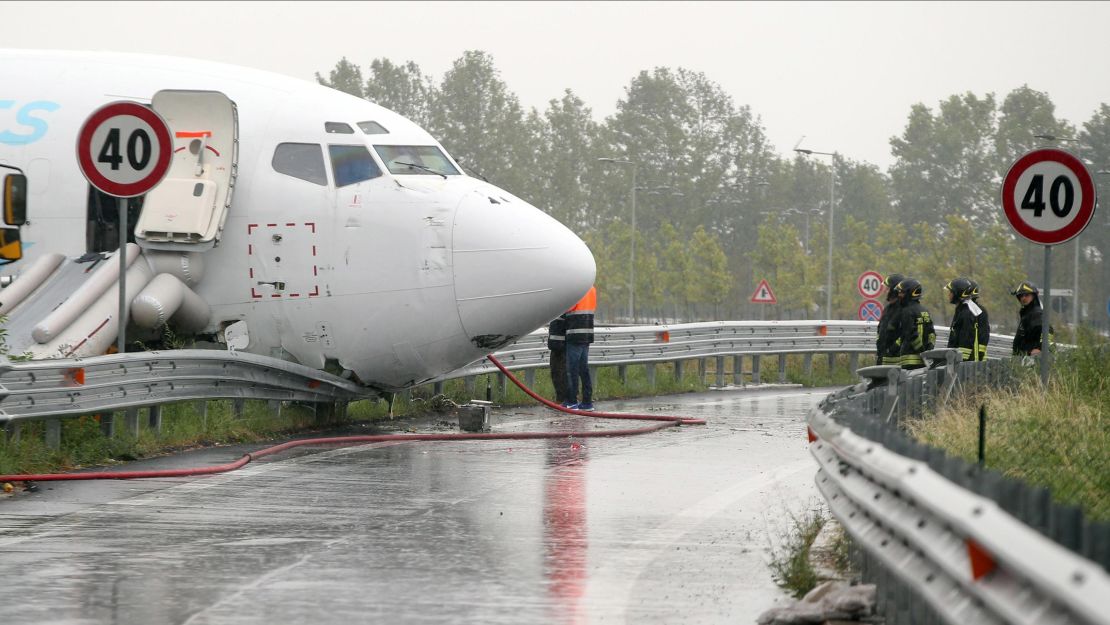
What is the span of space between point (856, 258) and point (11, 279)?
73.4m

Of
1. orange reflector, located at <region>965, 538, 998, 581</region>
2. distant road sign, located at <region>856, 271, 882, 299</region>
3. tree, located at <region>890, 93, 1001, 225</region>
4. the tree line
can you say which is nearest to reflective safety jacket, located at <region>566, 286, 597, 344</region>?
orange reflector, located at <region>965, 538, 998, 581</region>

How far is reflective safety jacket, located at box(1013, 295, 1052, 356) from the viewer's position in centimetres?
2044

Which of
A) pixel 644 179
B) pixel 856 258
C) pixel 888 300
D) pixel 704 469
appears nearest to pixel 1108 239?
pixel 856 258

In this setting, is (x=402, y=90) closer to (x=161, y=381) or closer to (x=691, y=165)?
(x=691, y=165)

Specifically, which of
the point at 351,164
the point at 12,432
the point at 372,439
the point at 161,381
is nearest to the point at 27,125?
the point at 351,164

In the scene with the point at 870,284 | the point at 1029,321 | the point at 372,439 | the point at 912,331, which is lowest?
the point at 372,439

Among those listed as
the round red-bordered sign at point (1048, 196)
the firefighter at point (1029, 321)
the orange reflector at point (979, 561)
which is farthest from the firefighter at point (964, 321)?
the orange reflector at point (979, 561)

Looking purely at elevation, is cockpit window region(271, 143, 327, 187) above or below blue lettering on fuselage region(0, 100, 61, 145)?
below

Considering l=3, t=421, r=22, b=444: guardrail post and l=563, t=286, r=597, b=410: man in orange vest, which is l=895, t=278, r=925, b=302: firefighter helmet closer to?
l=563, t=286, r=597, b=410: man in orange vest

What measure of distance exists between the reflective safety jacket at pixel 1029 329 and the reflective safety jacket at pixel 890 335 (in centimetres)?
265

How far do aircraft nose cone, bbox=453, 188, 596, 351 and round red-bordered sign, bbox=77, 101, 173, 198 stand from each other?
2.80 meters

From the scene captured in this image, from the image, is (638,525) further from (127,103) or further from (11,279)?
(11,279)

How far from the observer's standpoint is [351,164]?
53.3 ft

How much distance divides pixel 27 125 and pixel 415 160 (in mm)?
3862
